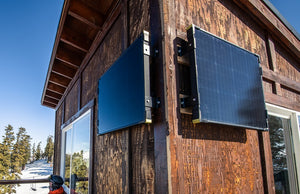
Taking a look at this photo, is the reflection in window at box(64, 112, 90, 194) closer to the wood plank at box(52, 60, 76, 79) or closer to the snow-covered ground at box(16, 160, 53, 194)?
the wood plank at box(52, 60, 76, 79)

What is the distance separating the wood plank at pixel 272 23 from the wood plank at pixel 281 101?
2.88 feet

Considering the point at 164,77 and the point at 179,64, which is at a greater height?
the point at 179,64

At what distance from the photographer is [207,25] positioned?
2.01m

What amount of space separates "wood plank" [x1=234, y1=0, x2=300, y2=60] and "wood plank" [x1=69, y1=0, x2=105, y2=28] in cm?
183

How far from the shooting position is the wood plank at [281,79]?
103 inches

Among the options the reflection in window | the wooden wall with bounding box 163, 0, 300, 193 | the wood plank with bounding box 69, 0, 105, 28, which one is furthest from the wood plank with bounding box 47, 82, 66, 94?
the wooden wall with bounding box 163, 0, 300, 193

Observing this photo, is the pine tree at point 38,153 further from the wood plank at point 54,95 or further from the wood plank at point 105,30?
the wood plank at point 105,30

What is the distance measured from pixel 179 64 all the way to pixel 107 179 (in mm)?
1573

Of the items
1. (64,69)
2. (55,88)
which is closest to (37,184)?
(55,88)

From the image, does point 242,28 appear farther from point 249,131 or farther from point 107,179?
point 107,179

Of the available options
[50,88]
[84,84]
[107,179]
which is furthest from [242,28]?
A: [50,88]

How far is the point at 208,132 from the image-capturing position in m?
1.68

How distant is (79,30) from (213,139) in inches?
118

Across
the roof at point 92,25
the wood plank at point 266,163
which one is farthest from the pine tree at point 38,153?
the wood plank at point 266,163
